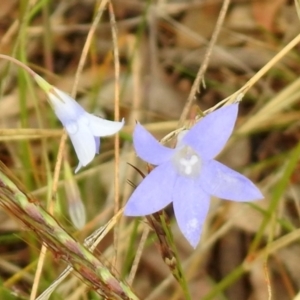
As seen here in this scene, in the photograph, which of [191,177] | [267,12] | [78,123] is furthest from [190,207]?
[267,12]

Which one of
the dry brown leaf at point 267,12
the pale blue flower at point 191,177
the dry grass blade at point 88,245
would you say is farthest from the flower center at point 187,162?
the dry brown leaf at point 267,12

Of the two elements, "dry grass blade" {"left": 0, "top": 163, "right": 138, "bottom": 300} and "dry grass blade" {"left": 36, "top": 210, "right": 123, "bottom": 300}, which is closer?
"dry grass blade" {"left": 0, "top": 163, "right": 138, "bottom": 300}

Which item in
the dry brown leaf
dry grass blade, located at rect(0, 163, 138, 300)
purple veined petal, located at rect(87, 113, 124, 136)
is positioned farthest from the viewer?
the dry brown leaf

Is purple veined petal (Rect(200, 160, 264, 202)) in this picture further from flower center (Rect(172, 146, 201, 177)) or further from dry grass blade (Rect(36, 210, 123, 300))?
dry grass blade (Rect(36, 210, 123, 300))

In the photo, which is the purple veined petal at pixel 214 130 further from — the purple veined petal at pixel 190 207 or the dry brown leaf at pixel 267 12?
the dry brown leaf at pixel 267 12

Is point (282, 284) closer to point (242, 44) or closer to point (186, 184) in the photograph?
point (242, 44)

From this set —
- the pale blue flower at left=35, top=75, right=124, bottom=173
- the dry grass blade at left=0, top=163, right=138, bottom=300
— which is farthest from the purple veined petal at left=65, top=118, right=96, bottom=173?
the dry grass blade at left=0, top=163, right=138, bottom=300

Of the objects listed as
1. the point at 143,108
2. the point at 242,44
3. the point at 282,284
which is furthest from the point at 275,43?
the point at 282,284
